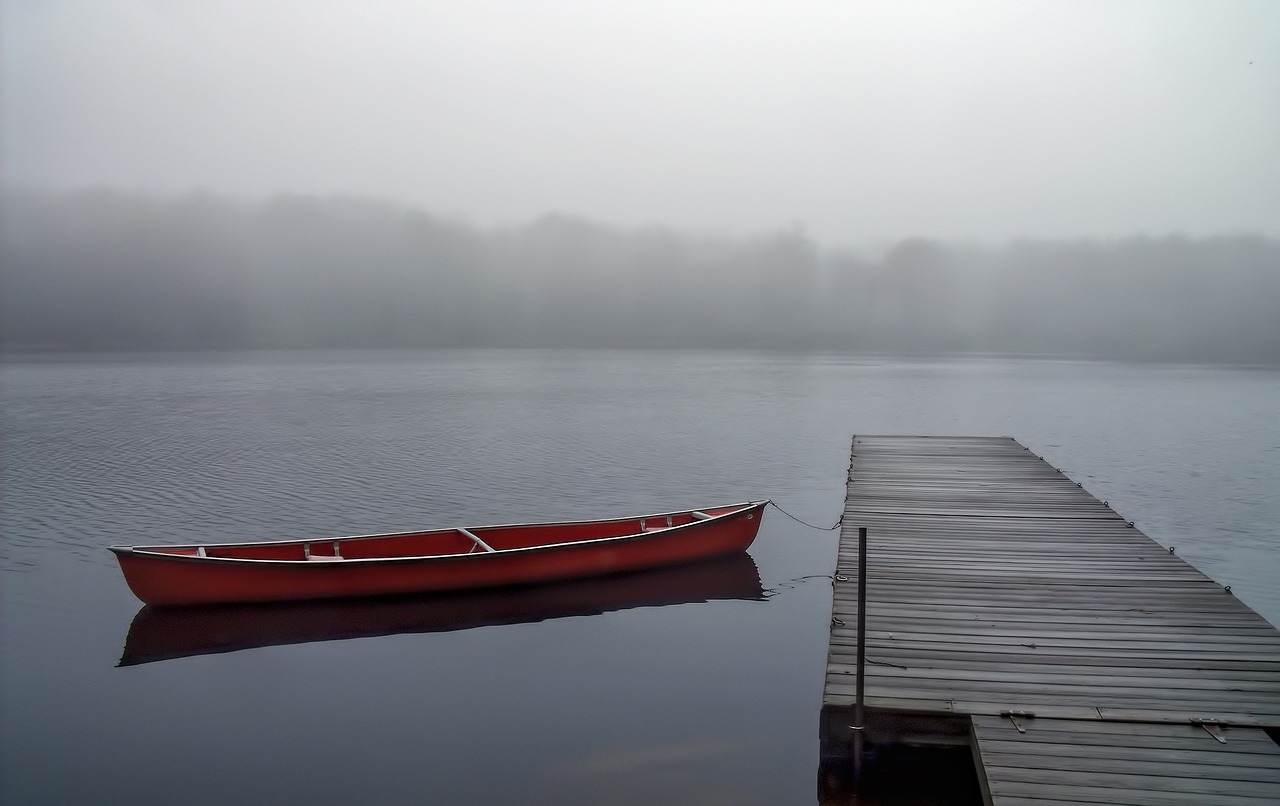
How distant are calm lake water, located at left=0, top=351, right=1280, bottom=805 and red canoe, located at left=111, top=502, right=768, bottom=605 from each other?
453mm

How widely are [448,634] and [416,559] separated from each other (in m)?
1.11

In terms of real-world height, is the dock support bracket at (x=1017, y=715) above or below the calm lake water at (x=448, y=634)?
above

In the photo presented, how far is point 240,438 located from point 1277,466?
3694 centimetres

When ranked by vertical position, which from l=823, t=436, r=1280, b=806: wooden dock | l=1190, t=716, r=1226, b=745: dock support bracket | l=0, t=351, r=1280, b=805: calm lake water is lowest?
l=0, t=351, r=1280, b=805: calm lake water

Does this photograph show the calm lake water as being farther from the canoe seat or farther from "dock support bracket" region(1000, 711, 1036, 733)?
"dock support bracket" region(1000, 711, 1036, 733)

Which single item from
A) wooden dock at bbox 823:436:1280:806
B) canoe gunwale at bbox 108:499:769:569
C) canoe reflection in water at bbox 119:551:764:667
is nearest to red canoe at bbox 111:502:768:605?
canoe gunwale at bbox 108:499:769:569

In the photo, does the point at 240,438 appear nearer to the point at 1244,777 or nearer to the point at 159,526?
the point at 159,526

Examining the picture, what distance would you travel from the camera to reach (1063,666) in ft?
23.4

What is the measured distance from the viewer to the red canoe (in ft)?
38.7

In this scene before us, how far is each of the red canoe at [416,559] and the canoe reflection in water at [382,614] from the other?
0.28 metres

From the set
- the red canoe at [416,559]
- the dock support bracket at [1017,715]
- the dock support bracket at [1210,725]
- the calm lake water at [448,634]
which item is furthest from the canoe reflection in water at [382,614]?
the dock support bracket at [1210,725]

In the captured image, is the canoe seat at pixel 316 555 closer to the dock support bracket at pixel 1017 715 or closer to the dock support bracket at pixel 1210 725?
the dock support bracket at pixel 1017 715

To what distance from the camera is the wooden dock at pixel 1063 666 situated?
552 centimetres

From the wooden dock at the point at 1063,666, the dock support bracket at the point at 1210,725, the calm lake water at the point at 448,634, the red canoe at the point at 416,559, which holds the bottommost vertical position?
the calm lake water at the point at 448,634
